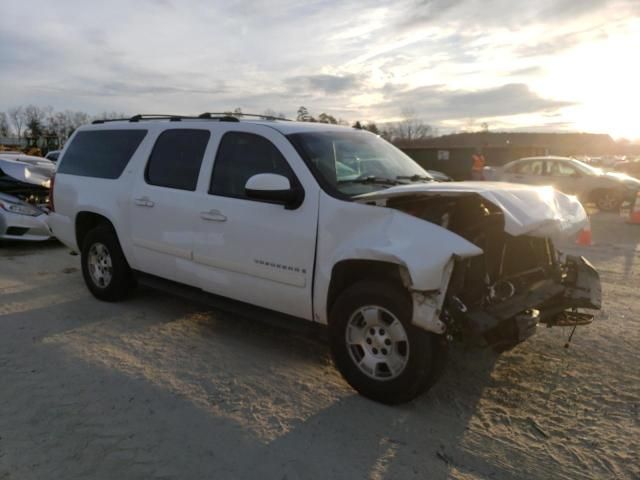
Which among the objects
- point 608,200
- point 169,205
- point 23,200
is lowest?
point 23,200

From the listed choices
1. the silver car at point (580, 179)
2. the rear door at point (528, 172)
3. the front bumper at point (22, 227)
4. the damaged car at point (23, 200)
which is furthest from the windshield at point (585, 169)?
the front bumper at point (22, 227)

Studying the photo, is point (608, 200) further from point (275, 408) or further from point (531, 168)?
point (275, 408)

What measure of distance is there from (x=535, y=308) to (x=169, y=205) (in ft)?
10.5

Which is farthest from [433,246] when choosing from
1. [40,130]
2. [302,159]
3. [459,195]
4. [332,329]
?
[40,130]

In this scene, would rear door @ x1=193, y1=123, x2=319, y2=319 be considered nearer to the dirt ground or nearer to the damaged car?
the dirt ground

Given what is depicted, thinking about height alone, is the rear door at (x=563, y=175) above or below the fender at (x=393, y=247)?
above

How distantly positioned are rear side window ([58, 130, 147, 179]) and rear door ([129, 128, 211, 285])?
0.44 m

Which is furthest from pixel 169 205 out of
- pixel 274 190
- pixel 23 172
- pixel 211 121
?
pixel 23 172

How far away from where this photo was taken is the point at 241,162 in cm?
448

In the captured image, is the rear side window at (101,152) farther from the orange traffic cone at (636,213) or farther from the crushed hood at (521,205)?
the orange traffic cone at (636,213)

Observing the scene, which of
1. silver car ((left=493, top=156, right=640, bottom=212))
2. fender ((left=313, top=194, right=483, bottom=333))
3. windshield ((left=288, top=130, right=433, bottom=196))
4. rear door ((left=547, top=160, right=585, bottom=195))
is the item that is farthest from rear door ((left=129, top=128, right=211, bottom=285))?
rear door ((left=547, top=160, right=585, bottom=195))

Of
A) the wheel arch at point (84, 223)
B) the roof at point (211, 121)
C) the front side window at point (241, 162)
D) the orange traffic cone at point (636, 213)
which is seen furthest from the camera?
the orange traffic cone at point (636, 213)

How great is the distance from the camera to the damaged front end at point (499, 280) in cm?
337

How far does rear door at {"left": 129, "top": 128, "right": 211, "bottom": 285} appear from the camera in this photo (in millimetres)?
4762
